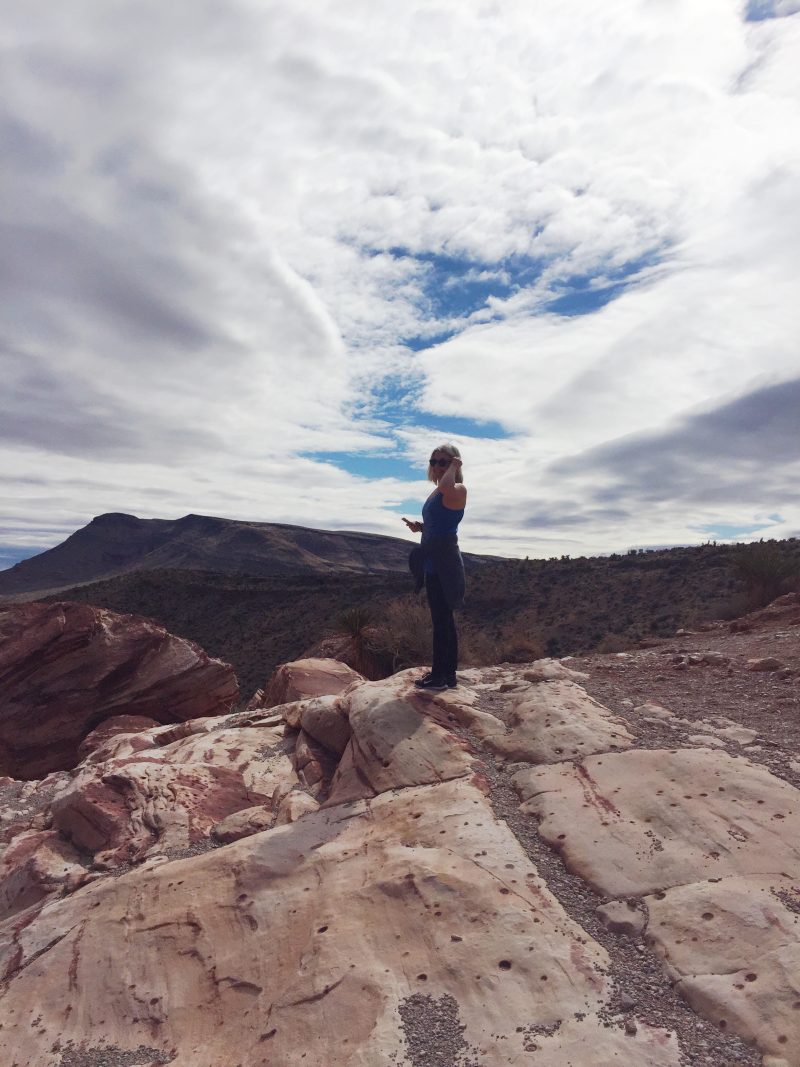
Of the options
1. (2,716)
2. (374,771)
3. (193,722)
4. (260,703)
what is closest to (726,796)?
(374,771)

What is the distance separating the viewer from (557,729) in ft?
16.9

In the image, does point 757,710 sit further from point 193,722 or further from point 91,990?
point 193,722

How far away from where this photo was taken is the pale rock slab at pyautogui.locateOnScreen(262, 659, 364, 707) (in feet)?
30.0

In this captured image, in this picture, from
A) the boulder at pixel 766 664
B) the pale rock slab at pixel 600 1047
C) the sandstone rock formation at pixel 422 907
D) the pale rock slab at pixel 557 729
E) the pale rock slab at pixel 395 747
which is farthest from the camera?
the boulder at pixel 766 664

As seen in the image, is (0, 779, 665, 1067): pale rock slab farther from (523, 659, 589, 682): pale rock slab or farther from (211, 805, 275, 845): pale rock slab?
(523, 659, 589, 682): pale rock slab

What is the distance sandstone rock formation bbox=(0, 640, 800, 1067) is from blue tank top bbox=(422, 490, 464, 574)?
1522 millimetres

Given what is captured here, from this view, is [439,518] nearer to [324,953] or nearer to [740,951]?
[324,953]

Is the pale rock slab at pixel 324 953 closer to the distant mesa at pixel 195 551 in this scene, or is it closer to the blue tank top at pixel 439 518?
the blue tank top at pixel 439 518

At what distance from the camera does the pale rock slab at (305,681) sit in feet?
30.0

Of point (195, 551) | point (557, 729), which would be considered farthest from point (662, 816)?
point (195, 551)

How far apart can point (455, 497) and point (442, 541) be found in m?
0.45

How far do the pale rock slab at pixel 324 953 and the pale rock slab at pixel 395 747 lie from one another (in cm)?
29

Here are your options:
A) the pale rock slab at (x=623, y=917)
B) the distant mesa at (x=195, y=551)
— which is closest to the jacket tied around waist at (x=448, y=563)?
the pale rock slab at (x=623, y=917)

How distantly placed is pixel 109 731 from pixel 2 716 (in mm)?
2200
